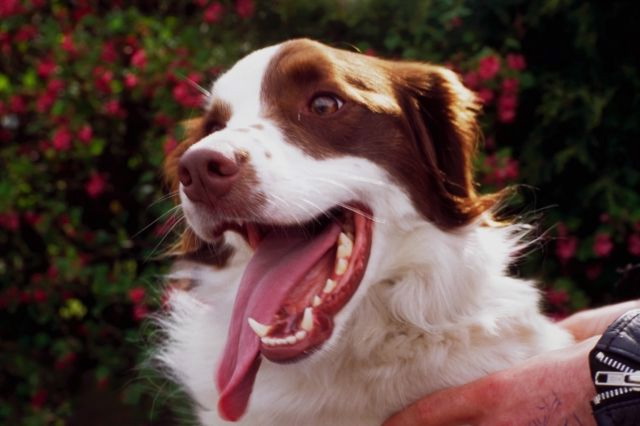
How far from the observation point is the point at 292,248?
2.17 metres

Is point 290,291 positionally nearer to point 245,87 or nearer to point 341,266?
point 341,266

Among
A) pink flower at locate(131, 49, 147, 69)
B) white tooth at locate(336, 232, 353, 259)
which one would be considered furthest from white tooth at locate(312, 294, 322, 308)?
pink flower at locate(131, 49, 147, 69)

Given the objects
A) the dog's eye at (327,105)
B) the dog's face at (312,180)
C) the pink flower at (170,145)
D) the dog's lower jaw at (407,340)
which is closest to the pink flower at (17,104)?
the pink flower at (170,145)

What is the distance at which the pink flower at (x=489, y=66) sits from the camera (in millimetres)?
3551

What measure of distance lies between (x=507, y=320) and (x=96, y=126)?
268 cm

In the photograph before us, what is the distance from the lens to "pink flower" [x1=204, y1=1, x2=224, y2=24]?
4.04 meters

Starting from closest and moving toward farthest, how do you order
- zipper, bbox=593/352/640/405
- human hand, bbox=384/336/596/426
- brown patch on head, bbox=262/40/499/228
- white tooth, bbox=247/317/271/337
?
1. zipper, bbox=593/352/640/405
2. human hand, bbox=384/336/596/426
3. white tooth, bbox=247/317/271/337
4. brown patch on head, bbox=262/40/499/228

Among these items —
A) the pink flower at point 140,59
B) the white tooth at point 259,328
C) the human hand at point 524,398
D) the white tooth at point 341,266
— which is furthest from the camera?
the pink flower at point 140,59

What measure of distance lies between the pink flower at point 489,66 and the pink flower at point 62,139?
200cm

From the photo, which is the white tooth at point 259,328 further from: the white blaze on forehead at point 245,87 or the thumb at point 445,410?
the white blaze on forehead at point 245,87

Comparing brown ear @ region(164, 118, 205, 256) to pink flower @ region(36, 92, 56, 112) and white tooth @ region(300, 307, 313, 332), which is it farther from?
pink flower @ region(36, 92, 56, 112)

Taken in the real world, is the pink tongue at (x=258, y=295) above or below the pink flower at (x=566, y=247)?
above

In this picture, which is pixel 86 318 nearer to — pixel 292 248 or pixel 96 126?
pixel 96 126

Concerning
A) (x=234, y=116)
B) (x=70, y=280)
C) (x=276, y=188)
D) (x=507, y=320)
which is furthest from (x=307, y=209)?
(x=70, y=280)
